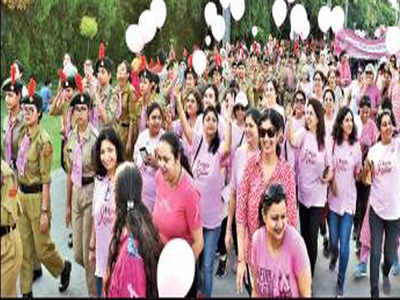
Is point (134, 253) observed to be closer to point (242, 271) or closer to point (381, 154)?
point (242, 271)

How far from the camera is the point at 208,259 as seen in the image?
4.72 meters

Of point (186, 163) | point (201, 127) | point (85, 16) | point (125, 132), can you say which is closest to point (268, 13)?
point (85, 16)

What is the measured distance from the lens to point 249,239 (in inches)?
169

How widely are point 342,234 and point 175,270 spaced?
284 centimetres

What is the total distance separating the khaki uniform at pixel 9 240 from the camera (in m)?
3.64

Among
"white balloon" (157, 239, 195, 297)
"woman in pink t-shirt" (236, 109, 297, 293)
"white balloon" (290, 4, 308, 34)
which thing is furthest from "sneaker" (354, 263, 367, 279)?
"white balloon" (290, 4, 308, 34)

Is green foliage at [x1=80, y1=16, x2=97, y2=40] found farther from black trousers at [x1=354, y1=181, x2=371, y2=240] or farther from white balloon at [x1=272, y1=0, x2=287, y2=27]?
black trousers at [x1=354, y1=181, x2=371, y2=240]

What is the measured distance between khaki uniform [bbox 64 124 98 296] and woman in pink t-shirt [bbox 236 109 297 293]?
3.69 ft

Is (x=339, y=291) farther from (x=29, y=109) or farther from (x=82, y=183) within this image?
(x=29, y=109)

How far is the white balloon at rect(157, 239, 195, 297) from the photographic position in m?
2.61

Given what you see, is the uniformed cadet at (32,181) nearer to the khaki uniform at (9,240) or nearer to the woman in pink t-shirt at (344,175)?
the khaki uniform at (9,240)

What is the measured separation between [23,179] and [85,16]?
9.78 meters

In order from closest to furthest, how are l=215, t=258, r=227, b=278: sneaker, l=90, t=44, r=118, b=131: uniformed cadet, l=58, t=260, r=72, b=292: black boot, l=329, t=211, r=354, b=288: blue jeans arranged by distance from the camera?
l=329, t=211, r=354, b=288: blue jeans < l=58, t=260, r=72, b=292: black boot < l=215, t=258, r=227, b=278: sneaker < l=90, t=44, r=118, b=131: uniformed cadet

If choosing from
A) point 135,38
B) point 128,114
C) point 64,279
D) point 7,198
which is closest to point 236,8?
point 135,38
